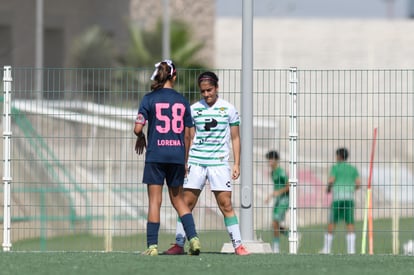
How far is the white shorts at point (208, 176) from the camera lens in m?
16.4

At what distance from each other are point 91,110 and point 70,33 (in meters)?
32.0

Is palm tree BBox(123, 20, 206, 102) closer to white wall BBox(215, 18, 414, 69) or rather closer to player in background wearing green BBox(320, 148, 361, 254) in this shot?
white wall BBox(215, 18, 414, 69)

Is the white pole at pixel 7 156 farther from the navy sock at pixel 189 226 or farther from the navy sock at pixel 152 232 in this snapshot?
the navy sock at pixel 189 226

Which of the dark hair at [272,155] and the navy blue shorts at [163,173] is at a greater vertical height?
the dark hair at [272,155]

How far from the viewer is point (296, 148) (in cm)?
1836

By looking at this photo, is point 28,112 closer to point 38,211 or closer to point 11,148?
point 11,148

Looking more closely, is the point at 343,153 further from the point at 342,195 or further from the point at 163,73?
the point at 163,73

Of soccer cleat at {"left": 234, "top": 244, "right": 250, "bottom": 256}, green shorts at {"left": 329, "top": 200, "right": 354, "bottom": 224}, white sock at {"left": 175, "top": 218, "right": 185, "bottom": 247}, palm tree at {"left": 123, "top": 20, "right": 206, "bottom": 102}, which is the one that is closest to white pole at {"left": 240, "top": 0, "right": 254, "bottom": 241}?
soccer cleat at {"left": 234, "top": 244, "right": 250, "bottom": 256}

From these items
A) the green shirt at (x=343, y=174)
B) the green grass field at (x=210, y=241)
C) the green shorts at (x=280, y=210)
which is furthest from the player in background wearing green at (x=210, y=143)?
the green shorts at (x=280, y=210)

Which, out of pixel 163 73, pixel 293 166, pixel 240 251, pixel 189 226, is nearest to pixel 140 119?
pixel 163 73

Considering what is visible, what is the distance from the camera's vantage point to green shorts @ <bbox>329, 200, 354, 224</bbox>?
20.6m

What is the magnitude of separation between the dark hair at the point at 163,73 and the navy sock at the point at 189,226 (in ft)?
4.53

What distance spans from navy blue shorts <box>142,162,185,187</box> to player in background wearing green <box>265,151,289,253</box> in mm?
3823

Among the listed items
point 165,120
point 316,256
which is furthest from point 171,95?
point 316,256
